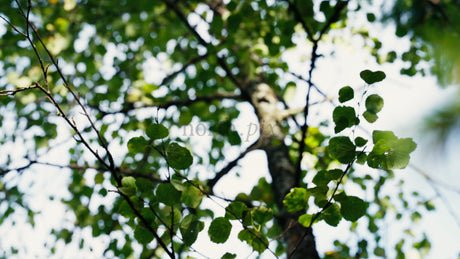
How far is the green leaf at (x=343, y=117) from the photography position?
0.91 metres

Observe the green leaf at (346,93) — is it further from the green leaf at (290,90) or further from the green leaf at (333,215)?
the green leaf at (290,90)

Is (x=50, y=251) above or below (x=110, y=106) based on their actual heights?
below

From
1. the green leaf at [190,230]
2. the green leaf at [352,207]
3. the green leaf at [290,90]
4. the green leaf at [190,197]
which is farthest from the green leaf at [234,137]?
the green leaf at [290,90]

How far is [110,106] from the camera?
3184 millimetres

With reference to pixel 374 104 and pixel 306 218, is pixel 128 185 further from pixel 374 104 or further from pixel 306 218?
pixel 374 104

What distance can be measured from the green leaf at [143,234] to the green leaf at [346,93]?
0.78 meters

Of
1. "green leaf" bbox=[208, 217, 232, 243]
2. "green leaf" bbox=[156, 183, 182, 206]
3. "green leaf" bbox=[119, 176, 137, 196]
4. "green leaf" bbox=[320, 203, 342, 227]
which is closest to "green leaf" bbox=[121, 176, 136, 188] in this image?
"green leaf" bbox=[119, 176, 137, 196]

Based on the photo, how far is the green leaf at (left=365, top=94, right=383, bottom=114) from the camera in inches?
37.2

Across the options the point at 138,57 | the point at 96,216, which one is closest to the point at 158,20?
the point at 138,57

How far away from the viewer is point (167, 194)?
0.94 m

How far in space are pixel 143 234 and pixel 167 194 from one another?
24cm

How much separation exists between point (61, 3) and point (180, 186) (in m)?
3.47

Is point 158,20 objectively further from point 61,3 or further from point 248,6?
point 248,6

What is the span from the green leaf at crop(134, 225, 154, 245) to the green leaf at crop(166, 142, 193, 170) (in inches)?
11.4
